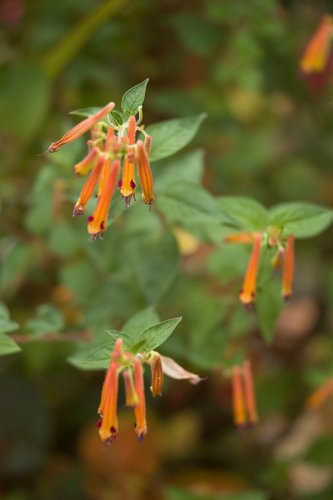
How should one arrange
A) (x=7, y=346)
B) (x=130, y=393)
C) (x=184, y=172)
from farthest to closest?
(x=184, y=172) < (x=7, y=346) < (x=130, y=393)

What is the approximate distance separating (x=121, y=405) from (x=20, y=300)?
27cm

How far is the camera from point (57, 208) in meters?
1.02

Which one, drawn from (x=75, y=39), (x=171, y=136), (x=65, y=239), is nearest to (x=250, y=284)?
(x=171, y=136)

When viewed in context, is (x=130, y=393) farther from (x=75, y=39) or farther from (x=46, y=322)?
(x=75, y=39)

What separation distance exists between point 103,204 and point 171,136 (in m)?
0.17

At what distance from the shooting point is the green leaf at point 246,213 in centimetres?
77

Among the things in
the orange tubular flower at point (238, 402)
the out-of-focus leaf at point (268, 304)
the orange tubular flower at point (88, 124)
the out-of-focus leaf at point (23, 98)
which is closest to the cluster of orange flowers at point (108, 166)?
the orange tubular flower at point (88, 124)

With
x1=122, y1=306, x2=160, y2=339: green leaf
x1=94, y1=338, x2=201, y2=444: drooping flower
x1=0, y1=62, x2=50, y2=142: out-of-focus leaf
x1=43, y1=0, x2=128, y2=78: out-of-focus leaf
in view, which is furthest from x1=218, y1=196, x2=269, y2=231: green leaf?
x1=0, y1=62, x2=50, y2=142: out-of-focus leaf

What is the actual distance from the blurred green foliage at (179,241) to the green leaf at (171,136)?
0.88 feet

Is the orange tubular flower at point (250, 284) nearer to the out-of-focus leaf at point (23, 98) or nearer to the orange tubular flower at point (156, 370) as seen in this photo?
the orange tubular flower at point (156, 370)

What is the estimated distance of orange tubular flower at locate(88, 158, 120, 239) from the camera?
571 millimetres

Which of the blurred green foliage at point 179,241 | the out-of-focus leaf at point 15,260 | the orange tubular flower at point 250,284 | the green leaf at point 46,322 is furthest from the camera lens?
the blurred green foliage at point 179,241

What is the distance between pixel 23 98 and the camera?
4.41 ft

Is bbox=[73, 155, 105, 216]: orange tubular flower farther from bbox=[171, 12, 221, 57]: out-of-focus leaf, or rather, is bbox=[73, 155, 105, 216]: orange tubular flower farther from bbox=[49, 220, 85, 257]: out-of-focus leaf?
bbox=[171, 12, 221, 57]: out-of-focus leaf
